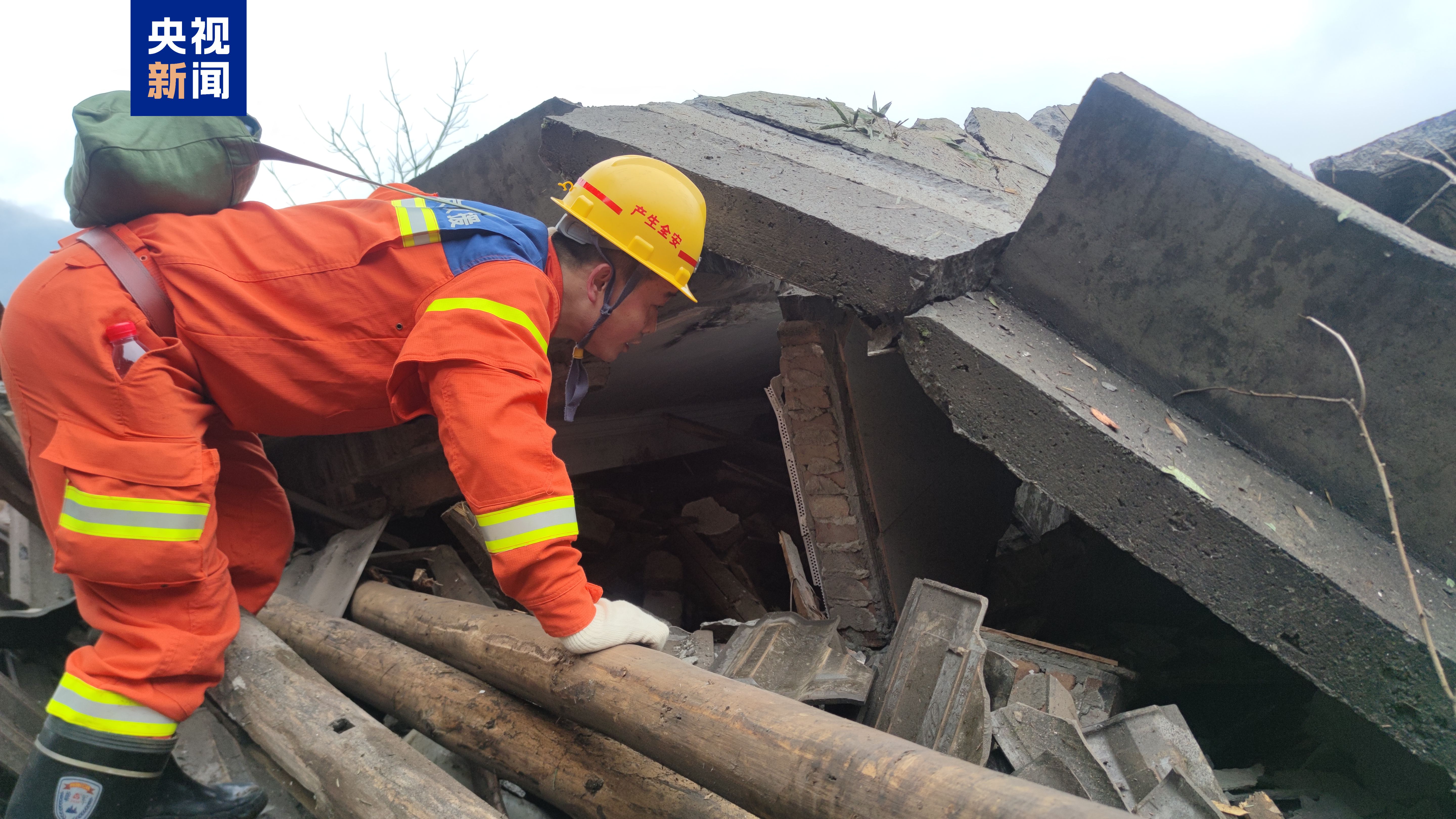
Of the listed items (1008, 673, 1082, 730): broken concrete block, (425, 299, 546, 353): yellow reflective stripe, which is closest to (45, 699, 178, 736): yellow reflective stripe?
(425, 299, 546, 353): yellow reflective stripe

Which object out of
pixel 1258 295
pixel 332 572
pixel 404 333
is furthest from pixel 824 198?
pixel 332 572

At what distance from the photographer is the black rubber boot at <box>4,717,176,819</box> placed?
1.71 meters

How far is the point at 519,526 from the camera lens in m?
1.70

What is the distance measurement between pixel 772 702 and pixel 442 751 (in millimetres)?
1434

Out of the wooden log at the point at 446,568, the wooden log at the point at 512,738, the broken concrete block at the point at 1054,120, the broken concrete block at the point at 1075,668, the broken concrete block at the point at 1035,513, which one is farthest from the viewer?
the broken concrete block at the point at 1054,120

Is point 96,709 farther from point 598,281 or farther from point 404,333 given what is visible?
point 598,281

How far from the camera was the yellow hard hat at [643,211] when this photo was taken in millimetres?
2285

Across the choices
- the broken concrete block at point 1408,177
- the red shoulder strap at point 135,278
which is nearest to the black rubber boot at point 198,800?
the red shoulder strap at point 135,278

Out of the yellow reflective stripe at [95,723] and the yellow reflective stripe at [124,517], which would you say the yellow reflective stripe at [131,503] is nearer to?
the yellow reflective stripe at [124,517]

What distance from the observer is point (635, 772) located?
186cm

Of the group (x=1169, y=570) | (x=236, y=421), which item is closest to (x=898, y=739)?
(x=1169, y=570)

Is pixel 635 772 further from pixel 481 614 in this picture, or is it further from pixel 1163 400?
pixel 1163 400

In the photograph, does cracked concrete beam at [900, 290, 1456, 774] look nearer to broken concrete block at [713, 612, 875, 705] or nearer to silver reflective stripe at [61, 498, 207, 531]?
broken concrete block at [713, 612, 875, 705]

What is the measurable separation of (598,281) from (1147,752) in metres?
2.15
